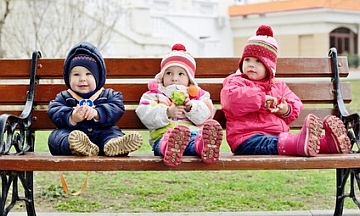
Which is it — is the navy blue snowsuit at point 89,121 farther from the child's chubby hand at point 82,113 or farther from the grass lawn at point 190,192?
the grass lawn at point 190,192

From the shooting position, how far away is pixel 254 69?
3.91 metres

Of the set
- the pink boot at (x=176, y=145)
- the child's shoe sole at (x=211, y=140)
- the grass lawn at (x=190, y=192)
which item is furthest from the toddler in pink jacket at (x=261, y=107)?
the grass lawn at (x=190, y=192)

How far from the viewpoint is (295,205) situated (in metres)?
4.69

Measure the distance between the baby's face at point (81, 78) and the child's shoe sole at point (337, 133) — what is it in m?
1.43

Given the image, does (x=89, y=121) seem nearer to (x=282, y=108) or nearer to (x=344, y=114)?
(x=282, y=108)

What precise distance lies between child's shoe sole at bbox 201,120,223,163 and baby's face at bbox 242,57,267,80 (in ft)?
2.63

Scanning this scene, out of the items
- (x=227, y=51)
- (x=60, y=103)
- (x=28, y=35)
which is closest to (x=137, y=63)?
(x=60, y=103)

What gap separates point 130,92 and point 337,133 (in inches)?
58.4

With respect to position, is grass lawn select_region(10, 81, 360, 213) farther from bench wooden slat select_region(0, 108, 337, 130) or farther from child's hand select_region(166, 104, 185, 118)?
child's hand select_region(166, 104, 185, 118)

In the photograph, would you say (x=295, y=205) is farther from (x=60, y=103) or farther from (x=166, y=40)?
(x=166, y=40)

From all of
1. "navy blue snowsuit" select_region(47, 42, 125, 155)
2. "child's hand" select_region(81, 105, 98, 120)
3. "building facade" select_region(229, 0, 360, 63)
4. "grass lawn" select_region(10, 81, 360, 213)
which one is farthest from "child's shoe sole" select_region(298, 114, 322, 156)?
"building facade" select_region(229, 0, 360, 63)

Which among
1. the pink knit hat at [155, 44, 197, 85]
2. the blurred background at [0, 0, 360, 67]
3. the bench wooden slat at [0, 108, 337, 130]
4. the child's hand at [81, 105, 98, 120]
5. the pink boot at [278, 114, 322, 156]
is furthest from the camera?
the blurred background at [0, 0, 360, 67]

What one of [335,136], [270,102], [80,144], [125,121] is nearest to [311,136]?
[335,136]

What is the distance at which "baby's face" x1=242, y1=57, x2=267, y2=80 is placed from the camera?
12.8 ft
